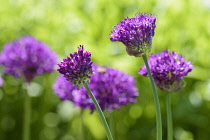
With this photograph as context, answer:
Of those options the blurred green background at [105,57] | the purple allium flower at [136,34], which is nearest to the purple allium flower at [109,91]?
the purple allium flower at [136,34]

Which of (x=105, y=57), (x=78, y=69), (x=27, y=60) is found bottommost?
(x=78, y=69)

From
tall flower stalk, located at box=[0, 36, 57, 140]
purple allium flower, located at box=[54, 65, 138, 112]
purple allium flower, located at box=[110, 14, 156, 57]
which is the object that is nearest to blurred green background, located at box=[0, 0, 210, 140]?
tall flower stalk, located at box=[0, 36, 57, 140]

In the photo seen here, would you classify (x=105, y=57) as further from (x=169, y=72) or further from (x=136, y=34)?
(x=136, y=34)

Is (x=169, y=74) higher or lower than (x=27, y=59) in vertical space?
lower

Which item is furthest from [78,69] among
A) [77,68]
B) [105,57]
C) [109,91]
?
[105,57]

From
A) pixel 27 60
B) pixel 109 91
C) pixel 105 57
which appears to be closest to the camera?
pixel 109 91

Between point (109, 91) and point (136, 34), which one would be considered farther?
point (109, 91)

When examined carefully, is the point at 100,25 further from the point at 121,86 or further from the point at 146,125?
the point at 121,86

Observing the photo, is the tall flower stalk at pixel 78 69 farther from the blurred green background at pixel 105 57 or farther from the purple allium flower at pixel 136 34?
the blurred green background at pixel 105 57

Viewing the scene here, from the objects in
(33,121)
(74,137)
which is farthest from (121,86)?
(33,121)
